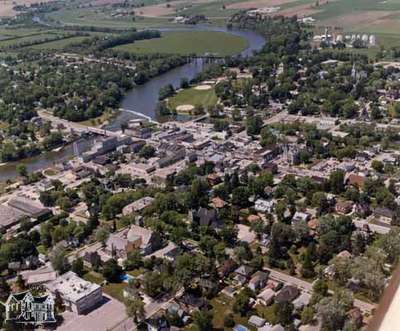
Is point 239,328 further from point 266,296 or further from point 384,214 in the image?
point 384,214

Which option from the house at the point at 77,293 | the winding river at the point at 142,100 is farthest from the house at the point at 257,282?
the winding river at the point at 142,100

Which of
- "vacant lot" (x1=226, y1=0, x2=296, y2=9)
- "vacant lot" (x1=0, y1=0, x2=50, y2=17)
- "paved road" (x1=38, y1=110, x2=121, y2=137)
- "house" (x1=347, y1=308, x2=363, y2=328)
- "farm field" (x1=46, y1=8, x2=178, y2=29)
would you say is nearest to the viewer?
"house" (x1=347, y1=308, x2=363, y2=328)

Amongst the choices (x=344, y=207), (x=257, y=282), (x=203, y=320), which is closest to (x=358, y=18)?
(x=344, y=207)

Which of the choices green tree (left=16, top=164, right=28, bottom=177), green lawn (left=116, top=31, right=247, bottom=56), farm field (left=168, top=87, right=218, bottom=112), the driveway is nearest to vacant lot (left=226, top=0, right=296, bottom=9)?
green lawn (left=116, top=31, right=247, bottom=56)

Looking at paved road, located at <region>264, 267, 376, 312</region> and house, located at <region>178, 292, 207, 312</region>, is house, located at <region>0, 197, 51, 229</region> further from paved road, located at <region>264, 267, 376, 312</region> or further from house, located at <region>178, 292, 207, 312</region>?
paved road, located at <region>264, 267, 376, 312</region>

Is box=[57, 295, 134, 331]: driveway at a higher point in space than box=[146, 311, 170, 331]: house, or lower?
lower

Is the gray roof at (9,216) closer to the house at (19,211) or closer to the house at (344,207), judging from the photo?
the house at (19,211)
